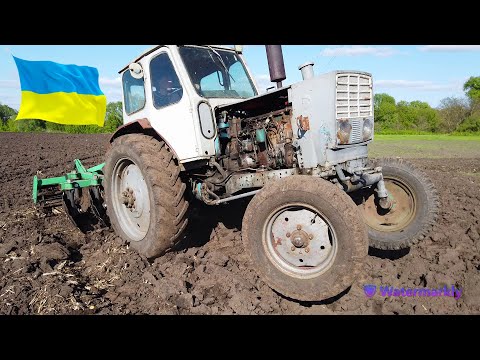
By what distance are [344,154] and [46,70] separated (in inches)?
173

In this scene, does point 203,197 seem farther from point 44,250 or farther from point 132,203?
point 44,250

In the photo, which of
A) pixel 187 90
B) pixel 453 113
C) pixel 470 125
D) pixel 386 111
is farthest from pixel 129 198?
pixel 386 111

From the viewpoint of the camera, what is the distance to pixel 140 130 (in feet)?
15.4

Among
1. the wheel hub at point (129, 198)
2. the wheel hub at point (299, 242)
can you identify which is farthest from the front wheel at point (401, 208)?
the wheel hub at point (129, 198)

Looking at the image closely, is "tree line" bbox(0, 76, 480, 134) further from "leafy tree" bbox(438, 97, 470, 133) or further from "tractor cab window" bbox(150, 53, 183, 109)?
"tractor cab window" bbox(150, 53, 183, 109)

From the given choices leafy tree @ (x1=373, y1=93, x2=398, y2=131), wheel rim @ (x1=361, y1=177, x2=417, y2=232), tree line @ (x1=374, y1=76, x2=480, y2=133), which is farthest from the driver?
leafy tree @ (x1=373, y1=93, x2=398, y2=131)

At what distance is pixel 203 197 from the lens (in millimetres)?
4082

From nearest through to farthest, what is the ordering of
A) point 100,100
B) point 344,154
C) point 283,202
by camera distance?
point 283,202 < point 344,154 < point 100,100

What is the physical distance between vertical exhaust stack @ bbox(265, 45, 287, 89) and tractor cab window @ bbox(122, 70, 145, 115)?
1615mm

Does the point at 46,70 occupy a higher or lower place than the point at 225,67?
higher

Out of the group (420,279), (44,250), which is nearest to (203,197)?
(44,250)

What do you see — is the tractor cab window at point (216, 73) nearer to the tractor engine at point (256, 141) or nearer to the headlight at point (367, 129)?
the tractor engine at point (256, 141)

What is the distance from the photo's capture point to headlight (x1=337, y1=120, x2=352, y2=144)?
11.3 feet

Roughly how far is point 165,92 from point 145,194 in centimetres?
127
